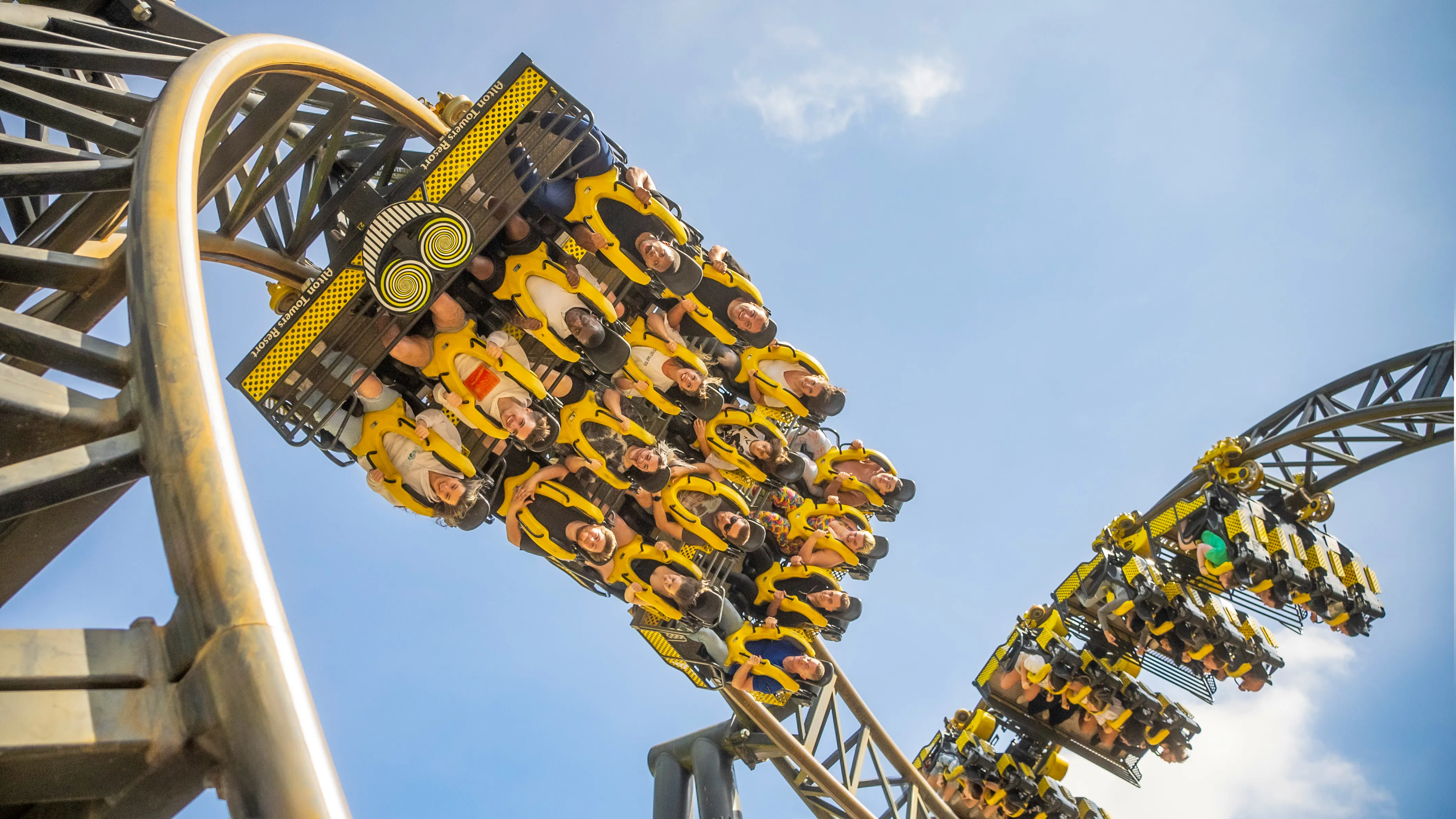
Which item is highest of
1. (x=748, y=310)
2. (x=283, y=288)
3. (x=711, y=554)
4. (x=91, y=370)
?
(x=283, y=288)

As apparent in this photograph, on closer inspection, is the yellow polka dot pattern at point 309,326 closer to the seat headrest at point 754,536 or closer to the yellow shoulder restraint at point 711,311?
the yellow shoulder restraint at point 711,311

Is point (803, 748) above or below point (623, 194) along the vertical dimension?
below

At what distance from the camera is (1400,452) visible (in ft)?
38.5

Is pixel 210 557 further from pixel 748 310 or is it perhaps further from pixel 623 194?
pixel 748 310

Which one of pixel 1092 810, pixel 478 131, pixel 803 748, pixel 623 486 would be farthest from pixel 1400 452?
pixel 478 131

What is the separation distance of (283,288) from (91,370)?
610 centimetres

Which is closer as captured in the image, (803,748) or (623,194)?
(623,194)

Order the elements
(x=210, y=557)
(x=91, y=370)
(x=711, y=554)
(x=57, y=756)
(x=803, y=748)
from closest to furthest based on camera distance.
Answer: (x=57, y=756)
(x=210, y=557)
(x=91, y=370)
(x=711, y=554)
(x=803, y=748)

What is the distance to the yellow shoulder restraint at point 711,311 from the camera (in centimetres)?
973

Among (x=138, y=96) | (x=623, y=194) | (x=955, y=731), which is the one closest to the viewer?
(x=138, y=96)

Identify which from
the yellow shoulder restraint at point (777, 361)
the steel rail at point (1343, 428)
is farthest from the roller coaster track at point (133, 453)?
the steel rail at point (1343, 428)

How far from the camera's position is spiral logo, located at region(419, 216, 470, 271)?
7910mm

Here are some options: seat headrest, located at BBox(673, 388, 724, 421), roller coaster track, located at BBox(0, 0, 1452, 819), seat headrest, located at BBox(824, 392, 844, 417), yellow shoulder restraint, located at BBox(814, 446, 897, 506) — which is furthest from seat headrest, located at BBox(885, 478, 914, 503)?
roller coaster track, located at BBox(0, 0, 1452, 819)

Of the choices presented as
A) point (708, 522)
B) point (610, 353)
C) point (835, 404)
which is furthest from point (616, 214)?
point (835, 404)
